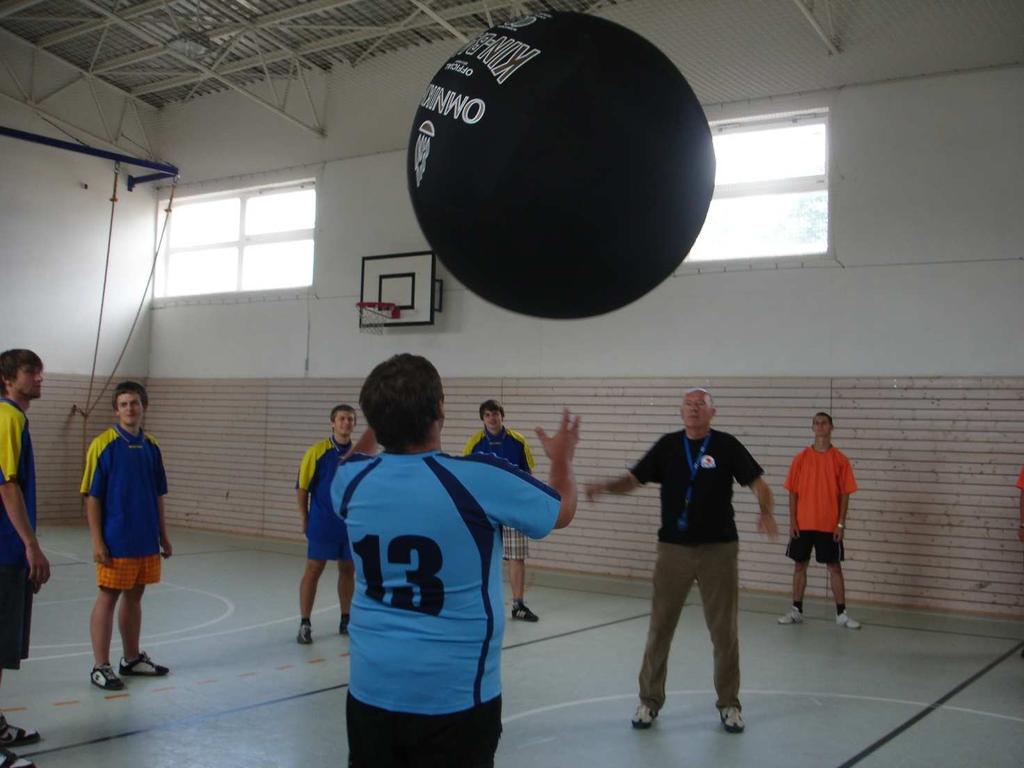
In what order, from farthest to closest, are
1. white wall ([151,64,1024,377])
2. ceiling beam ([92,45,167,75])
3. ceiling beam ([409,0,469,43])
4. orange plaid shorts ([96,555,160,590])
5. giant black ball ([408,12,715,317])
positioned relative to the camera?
ceiling beam ([92,45,167,75]), ceiling beam ([409,0,469,43]), white wall ([151,64,1024,377]), orange plaid shorts ([96,555,160,590]), giant black ball ([408,12,715,317])

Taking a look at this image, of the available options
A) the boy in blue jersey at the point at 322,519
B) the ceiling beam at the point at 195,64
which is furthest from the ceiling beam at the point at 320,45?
the boy in blue jersey at the point at 322,519

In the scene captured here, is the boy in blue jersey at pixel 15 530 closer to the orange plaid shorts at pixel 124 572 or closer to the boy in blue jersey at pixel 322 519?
the orange plaid shorts at pixel 124 572

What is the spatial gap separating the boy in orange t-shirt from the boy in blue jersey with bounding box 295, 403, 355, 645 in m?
3.94

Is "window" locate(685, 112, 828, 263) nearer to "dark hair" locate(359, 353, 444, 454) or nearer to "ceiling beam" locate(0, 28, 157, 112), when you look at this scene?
"dark hair" locate(359, 353, 444, 454)

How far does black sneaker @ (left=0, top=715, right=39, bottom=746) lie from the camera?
13.7ft

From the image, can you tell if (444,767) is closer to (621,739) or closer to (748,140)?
(621,739)

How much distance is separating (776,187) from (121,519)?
6.97 meters

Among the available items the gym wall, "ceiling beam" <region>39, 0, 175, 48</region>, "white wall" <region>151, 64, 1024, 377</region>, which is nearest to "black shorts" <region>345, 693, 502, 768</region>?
the gym wall

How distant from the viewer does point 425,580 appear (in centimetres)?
Answer: 208

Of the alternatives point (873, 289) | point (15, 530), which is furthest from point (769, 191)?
point (15, 530)

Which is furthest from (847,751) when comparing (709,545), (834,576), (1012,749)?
(834,576)

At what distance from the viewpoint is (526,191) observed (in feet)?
6.26

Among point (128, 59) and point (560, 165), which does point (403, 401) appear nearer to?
point (560, 165)

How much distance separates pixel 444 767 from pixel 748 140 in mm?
8530
